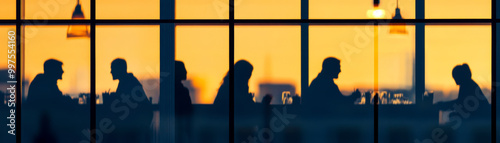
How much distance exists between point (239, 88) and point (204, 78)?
0.41m

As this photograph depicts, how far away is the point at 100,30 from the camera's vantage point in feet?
13.7

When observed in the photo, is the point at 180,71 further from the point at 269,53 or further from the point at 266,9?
the point at 266,9

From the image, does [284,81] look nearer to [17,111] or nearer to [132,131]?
[132,131]

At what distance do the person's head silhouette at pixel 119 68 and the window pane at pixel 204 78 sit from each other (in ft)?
1.94

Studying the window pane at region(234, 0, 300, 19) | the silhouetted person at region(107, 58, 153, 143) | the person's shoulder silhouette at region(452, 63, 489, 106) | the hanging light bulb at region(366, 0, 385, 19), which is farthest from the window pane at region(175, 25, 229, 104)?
the person's shoulder silhouette at region(452, 63, 489, 106)

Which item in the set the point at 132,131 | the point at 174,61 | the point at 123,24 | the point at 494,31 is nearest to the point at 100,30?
the point at 123,24

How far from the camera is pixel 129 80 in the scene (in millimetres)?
4145

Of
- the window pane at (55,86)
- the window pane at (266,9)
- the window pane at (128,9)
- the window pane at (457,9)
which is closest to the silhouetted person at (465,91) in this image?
the window pane at (457,9)

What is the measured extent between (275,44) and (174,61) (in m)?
1.16

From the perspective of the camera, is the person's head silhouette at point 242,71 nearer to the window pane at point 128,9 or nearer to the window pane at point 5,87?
the window pane at point 128,9

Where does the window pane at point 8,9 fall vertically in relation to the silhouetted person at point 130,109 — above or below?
above

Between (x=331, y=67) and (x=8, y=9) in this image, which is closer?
(x=331, y=67)

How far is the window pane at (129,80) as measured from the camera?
4.11m

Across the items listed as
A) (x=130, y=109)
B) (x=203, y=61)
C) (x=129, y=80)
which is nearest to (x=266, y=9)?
(x=203, y=61)
